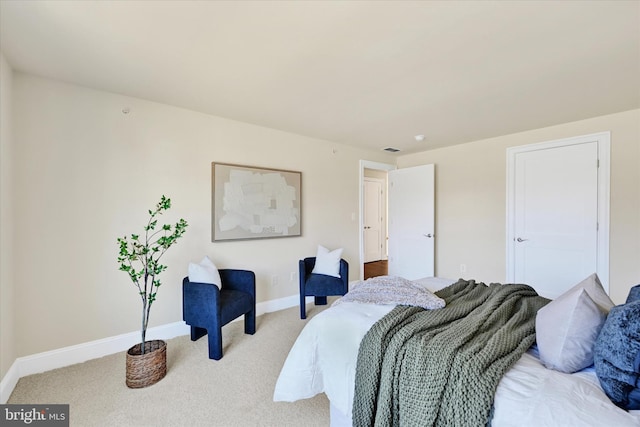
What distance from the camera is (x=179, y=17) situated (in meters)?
1.54

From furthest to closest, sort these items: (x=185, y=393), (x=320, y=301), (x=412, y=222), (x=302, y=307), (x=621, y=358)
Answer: (x=412, y=222), (x=320, y=301), (x=302, y=307), (x=185, y=393), (x=621, y=358)

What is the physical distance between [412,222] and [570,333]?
352cm

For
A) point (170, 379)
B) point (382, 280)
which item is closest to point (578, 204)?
point (382, 280)

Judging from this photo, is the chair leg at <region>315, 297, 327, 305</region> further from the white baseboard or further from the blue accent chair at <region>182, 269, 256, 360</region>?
the white baseboard

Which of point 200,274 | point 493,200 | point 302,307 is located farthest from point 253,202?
point 493,200

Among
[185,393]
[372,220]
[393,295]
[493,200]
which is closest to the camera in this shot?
[393,295]

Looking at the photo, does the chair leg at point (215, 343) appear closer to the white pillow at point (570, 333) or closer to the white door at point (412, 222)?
the white pillow at point (570, 333)

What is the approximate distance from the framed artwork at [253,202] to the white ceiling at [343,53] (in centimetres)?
72

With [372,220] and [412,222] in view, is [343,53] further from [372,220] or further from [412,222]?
[372,220]

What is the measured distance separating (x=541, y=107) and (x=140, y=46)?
3.52 meters

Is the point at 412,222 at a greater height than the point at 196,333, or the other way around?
the point at 412,222

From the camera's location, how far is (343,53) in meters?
1.87

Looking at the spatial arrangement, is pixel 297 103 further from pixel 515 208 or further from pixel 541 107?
pixel 515 208

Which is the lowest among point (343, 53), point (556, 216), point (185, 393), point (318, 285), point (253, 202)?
point (185, 393)
